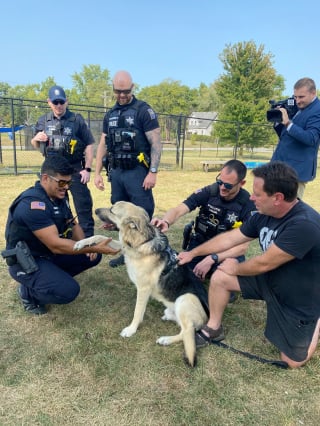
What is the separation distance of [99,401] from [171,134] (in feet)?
56.5

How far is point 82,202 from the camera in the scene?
5.00 meters

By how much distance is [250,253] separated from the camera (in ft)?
16.8

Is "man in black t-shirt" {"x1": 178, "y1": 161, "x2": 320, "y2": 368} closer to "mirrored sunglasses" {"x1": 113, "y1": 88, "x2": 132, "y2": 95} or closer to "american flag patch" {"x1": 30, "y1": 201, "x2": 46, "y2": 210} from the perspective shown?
"american flag patch" {"x1": 30, "y1": 201, "x2": 46, "y2": 210}

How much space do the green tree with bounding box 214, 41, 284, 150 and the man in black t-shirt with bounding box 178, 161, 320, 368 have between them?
2153 centimetres

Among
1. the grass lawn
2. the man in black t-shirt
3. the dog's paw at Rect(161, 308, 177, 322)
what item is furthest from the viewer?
the dog's paw at Rect(161, 308, 177, 322)

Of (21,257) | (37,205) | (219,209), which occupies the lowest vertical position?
(21,257)

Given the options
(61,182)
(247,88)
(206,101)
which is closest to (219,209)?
(61,182)

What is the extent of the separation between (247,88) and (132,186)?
74.6 ft

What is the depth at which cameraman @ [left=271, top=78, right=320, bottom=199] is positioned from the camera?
4.21 meters

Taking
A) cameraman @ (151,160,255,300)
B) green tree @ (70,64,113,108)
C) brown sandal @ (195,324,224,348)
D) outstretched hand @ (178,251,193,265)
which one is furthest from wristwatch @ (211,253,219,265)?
green tree @ (70,64,113,108)

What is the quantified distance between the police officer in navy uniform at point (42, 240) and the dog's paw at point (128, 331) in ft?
2.11

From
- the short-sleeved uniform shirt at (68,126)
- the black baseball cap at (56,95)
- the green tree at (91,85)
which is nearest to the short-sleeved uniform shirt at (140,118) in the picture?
the short-sleeved uniform shirt at (68,126)

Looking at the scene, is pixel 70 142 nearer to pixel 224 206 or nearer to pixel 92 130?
pixel 224 206

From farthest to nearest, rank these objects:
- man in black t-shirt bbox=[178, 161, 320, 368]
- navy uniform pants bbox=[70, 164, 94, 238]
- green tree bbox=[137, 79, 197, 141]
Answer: green tree bbox=[137, 79, 197, 141]
navy uniform pants bbox=[70, 164, 94, 238]
man in black t-shirt bbox=[178, 161, 320, 368]
